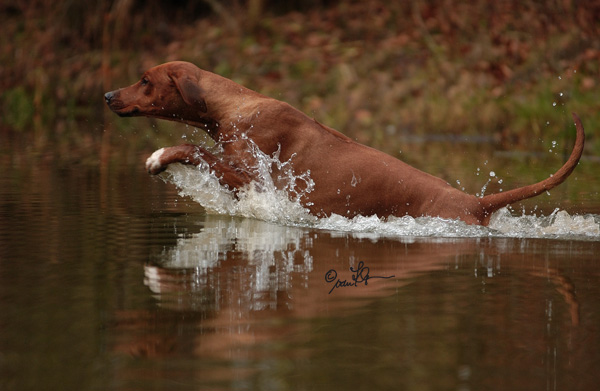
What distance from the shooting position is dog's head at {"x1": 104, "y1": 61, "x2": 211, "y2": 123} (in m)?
7.21

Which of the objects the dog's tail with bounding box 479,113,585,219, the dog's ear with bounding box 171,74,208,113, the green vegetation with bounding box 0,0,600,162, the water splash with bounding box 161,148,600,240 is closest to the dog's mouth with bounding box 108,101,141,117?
the dog's ear with bounding box 171,74,208,113

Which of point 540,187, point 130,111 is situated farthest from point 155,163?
point 540,187

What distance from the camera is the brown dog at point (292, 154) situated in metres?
6.77

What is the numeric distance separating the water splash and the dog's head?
0.41m

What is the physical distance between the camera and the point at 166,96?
23.8 ft

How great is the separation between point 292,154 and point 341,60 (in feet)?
43.2

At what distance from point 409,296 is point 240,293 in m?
0.76

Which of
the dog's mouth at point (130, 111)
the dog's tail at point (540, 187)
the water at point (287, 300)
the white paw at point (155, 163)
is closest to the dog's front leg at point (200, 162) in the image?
the white paw at point (155, 163)

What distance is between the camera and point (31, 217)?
23.1 ft

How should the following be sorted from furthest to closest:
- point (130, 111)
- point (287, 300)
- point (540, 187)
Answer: point (130, 111) → point (540, 187) → point (287, 300)

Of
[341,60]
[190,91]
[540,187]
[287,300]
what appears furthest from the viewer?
[341,60]

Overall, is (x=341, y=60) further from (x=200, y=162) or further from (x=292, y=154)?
(x=200, y=162)

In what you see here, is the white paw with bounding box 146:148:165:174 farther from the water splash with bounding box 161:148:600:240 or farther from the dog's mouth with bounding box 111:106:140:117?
the dog's mouth with bounding box 111:106:140:117

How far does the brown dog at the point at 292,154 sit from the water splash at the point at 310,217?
46mm
